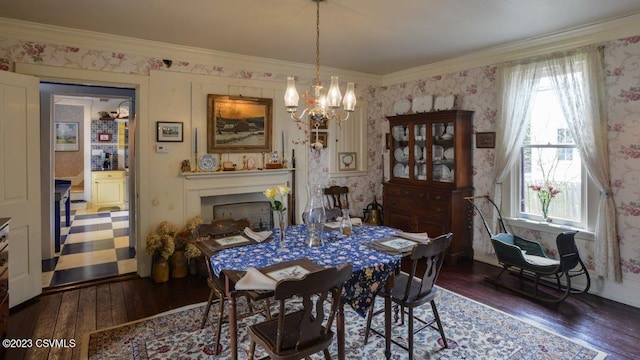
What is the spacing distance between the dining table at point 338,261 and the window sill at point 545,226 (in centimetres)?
227

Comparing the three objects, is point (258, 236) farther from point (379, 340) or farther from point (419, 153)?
point (419, 153)

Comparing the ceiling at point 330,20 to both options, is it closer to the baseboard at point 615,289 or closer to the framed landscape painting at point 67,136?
the baseboard at point 615,289

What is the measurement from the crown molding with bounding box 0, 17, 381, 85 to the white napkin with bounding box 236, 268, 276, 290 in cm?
312

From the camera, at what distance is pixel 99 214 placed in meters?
8.01

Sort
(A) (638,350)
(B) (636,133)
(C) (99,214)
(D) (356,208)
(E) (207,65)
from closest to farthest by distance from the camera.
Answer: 1. (A) (638,350)
2. (B) (636,133)
3. (E) (207,65)
4. (D) (356,208)
5. (C) (99,214)

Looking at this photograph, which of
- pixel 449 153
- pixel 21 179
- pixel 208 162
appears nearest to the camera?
pixel 21 179

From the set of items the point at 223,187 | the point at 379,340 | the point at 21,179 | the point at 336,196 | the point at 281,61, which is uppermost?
the point at 281,61

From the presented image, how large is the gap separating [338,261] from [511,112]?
3052mm

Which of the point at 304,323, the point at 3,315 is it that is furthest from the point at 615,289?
the point at 3,315

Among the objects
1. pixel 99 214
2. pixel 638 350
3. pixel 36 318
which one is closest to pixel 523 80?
pixel 638 350

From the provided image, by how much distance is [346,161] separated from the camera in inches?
218

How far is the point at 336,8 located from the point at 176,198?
2.68 m

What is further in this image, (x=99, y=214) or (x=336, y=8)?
(x=99, y=214)

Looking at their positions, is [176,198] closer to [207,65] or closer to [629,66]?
[207,65]
